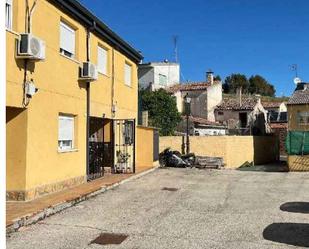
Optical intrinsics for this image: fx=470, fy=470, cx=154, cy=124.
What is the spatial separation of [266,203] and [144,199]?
11.3ft

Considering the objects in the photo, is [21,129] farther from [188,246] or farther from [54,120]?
[188,246]

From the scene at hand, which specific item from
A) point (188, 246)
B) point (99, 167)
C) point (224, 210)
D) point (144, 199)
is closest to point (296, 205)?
point (224, 210)

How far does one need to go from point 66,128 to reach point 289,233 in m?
7.94

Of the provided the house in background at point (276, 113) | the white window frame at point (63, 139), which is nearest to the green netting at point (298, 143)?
the white window frame at point (63, 139)

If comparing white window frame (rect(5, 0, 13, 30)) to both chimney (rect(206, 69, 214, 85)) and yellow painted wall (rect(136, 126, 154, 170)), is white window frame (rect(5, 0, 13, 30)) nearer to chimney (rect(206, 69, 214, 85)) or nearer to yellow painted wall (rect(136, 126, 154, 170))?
yellow painted wall (rect(136, 126, 154, 170))

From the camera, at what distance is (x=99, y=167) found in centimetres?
1861

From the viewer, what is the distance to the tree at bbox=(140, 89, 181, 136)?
142 feet

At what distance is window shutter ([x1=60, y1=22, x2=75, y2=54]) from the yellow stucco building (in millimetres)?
31

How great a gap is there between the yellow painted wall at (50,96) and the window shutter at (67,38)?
21cm

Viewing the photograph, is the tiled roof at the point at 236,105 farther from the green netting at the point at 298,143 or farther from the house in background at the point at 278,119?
the green netting at the point at 298,143

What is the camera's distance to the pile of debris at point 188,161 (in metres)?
25.3

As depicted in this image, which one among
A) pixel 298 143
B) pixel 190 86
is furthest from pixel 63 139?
pixel 190 86

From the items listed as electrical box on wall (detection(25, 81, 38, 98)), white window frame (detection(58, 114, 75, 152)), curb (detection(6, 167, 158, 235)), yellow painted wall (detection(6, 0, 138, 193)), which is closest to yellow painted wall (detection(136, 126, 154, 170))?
yellow painted wall (detection(6, 0, 138, 193))

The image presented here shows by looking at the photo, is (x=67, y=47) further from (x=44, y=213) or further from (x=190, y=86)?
(x=190, y=86)
